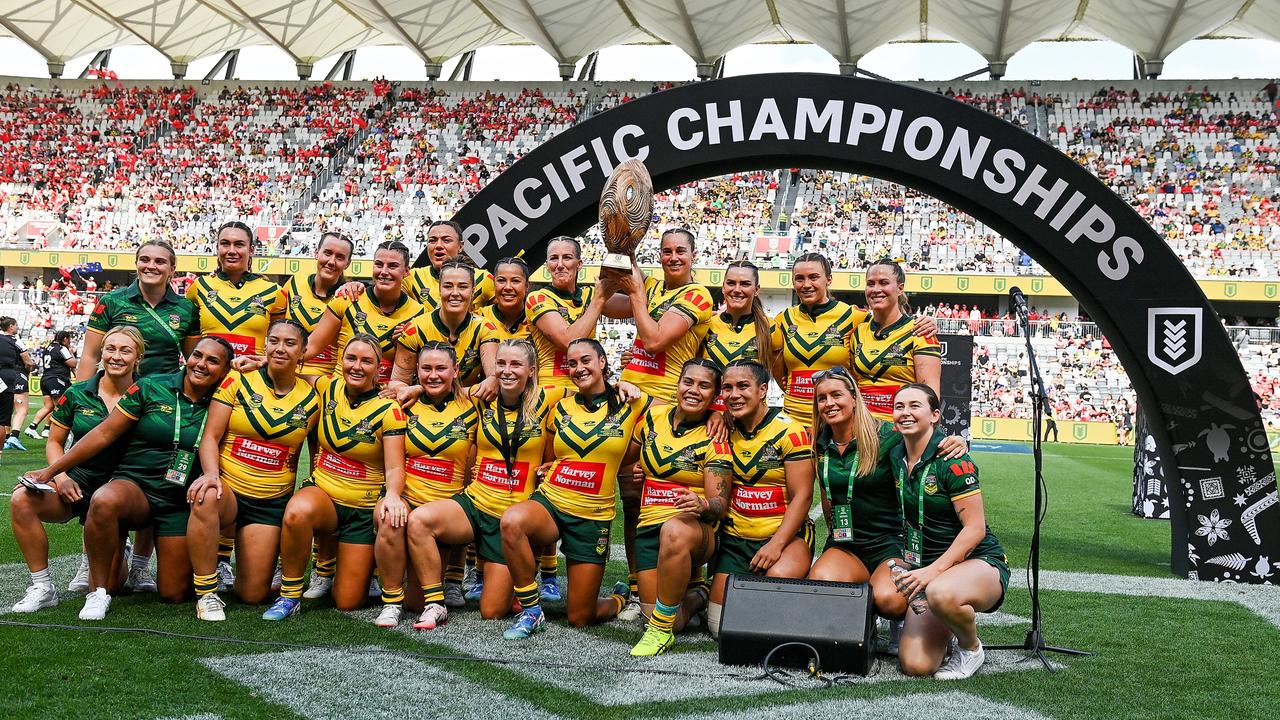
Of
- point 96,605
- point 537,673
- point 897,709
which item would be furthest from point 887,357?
point 96,605

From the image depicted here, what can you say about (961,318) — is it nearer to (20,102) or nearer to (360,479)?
(360,479)

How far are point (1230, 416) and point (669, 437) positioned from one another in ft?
11.8

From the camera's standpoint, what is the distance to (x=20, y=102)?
36.0m

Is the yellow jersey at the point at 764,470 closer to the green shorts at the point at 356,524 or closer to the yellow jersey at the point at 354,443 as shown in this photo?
the yellow jersey at the point at 354,443

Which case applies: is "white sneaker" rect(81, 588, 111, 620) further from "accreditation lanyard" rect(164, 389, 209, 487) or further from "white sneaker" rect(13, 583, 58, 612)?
"accreditation lanyard" rect(164, 389, 209, 487)

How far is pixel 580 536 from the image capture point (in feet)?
16.0

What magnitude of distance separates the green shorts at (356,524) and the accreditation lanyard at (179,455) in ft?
2.26

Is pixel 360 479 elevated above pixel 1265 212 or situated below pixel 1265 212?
below

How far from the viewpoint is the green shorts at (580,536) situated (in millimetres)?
4871

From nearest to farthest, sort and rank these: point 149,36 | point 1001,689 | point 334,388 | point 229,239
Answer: point 1001,689, point 334,388, point 229,239, point 149,36

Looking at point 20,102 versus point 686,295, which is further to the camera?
point 20,102

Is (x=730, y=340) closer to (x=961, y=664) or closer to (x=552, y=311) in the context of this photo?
(x=552, y=311)

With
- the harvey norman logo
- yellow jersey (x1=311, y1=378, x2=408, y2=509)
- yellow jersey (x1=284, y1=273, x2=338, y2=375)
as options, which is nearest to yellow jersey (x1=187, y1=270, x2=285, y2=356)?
yellow jersey (x1=284, y1=273, x2=338, y2=375)

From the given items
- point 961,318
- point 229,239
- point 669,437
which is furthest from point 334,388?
point 961,318
